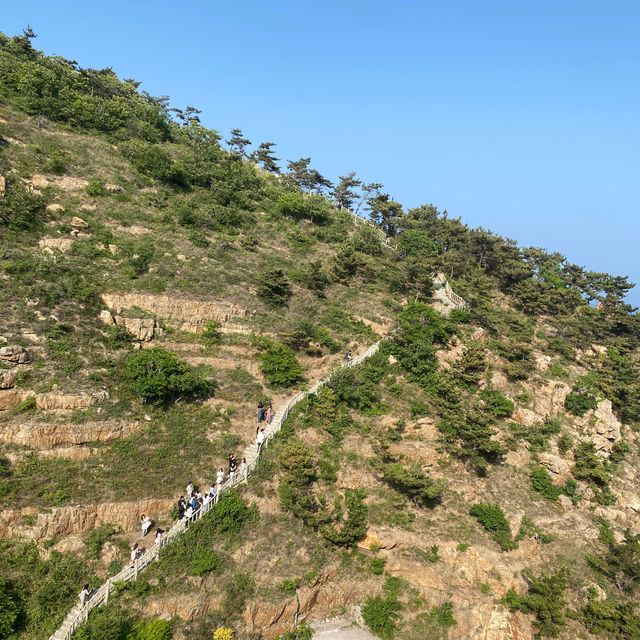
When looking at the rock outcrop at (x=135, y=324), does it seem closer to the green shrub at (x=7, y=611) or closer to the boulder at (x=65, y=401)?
the boulder at (x=65, y=401)

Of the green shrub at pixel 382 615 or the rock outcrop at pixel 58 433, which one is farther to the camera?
the green shrub at pixel 382 615

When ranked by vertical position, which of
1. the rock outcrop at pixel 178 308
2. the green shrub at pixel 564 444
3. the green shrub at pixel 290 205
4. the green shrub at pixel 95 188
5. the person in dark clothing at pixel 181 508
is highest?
the green shrub at pixel 290 205

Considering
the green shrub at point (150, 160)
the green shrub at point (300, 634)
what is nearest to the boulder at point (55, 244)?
the green shrub at point (150, 160)

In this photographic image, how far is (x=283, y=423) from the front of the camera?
2352cm

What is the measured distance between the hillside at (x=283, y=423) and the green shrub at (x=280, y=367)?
0.54 feet

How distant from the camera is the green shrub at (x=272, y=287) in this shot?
105 ft

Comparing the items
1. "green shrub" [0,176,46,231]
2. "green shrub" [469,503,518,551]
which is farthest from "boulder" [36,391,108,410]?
"green shrub" [469,503,518,551]

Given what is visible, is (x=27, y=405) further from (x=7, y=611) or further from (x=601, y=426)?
(x=601, y=426)

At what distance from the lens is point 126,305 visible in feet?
86.6

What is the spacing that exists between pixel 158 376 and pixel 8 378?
A: 7033 millimetres

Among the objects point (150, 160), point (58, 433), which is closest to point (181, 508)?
point (58, 433)

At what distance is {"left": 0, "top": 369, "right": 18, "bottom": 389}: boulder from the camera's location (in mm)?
18266

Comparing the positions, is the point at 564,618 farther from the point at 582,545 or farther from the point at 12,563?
the point at 12,563

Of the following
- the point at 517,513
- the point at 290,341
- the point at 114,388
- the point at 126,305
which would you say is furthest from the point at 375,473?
the point at 126,305
